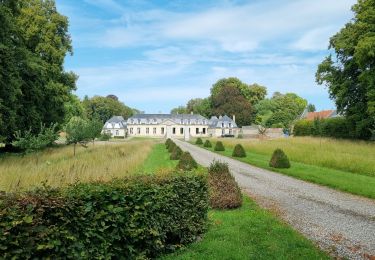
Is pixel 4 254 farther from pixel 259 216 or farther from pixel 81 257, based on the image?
pixel 259 216

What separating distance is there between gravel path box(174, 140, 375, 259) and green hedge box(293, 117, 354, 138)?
2498 centimetres

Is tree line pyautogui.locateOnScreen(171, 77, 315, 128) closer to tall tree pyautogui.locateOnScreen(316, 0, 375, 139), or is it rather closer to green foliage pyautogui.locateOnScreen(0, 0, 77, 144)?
tall tree pyautogui.locateOnScreen(316, 0, 375, 139)

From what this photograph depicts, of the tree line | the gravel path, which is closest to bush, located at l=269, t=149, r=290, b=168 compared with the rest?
the gravel path

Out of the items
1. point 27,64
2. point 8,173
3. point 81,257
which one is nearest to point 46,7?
point 27,64

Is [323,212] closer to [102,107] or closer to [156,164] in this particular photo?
[156,164]

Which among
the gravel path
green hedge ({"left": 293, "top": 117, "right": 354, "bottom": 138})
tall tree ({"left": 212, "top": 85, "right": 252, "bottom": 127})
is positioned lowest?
the gravel path

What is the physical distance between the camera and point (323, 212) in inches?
432

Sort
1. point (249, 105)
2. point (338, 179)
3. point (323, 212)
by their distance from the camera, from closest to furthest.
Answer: point (323, 212), point (338, 179), point (249, 105)

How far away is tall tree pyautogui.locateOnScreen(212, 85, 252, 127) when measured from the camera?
340 ft

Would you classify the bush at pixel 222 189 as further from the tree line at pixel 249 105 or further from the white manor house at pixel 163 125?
the white manor house at pixel 163 125

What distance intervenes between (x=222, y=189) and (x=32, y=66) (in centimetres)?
1981

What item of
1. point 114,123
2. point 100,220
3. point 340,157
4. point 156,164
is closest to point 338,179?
point 340,157

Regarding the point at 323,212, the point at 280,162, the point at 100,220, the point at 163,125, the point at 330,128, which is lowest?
the point at 323,212

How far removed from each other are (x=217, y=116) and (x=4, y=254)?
Result: 105 metres
